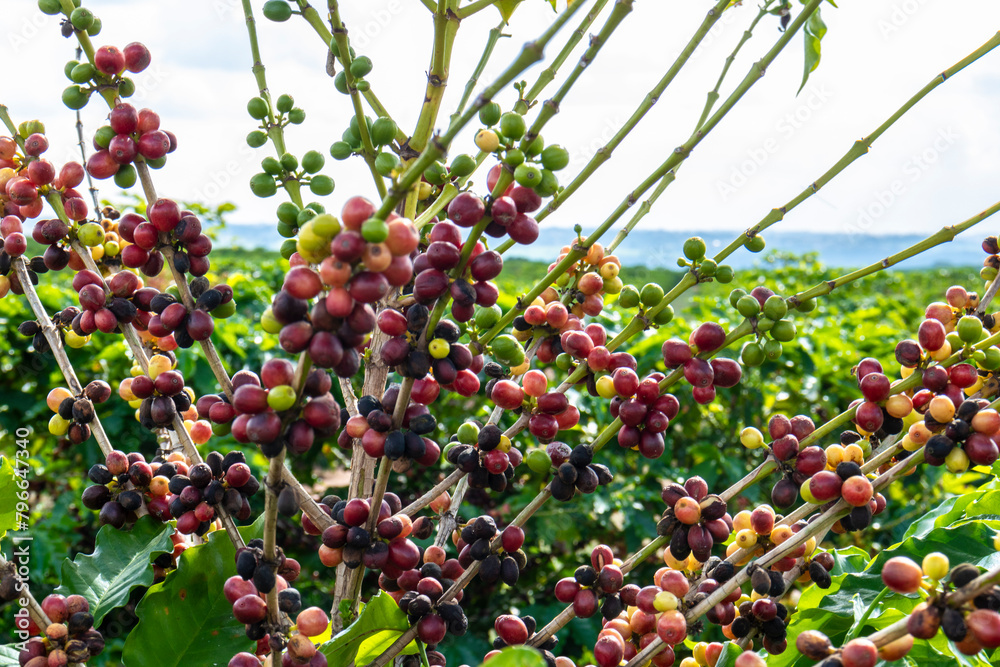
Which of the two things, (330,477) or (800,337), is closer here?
(800,337)

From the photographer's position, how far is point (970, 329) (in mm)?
1245

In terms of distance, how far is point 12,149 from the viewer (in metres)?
1.39

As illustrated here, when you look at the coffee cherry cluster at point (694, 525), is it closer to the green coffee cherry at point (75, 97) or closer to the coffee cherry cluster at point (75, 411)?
the coffee cherry cluster at point (75, 411)

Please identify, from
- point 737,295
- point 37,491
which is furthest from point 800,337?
point 37,491

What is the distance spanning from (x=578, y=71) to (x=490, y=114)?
143 mm

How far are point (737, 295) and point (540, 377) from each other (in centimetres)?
38

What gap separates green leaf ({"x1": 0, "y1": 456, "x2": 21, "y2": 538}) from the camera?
4.69 feet

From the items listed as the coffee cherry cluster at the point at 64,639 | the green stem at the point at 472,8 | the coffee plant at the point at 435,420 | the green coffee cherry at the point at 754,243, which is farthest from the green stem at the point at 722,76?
the coffee cherry cluster at the point at 64,639

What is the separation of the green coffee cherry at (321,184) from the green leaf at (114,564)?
707 millimetres

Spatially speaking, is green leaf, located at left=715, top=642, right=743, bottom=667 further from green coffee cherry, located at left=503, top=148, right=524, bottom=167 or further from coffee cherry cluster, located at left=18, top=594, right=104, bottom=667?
coffee cherry cluster, located at left=18, top=594, right=104, bottom=667

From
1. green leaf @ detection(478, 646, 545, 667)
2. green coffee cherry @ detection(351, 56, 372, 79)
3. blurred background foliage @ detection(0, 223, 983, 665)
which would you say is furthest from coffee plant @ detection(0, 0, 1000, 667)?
blurred background foliage @ detection(0, 223, 983, 665)

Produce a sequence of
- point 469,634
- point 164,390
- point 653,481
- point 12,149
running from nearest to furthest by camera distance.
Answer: point 164,390 → point 12,149 → point 469,634 → point 653,481

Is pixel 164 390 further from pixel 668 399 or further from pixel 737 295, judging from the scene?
pixel 737 295

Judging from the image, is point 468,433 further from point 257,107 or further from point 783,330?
point 257,107
